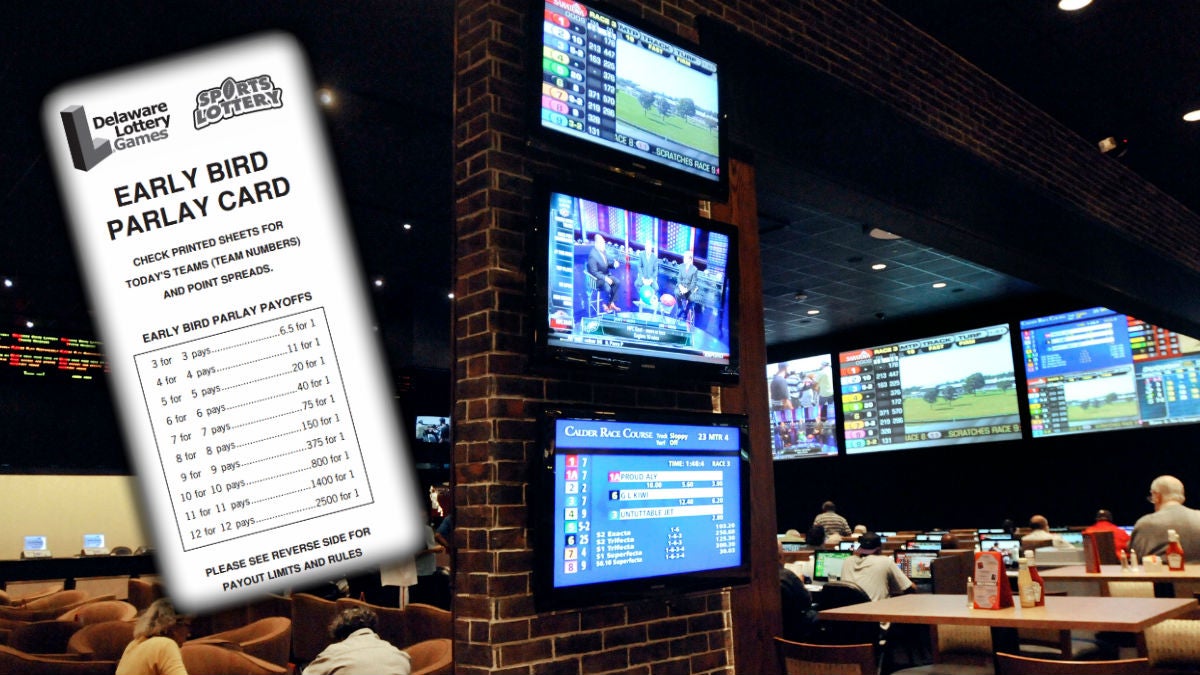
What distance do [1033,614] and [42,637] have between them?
198 inches

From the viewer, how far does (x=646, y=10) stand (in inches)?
133

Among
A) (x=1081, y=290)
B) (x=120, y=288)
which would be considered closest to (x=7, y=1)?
(x=120, y=288)

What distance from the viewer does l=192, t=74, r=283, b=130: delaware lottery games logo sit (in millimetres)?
2582

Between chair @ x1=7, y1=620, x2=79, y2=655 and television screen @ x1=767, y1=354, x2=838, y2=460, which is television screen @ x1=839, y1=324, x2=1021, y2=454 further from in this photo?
chair @ x1=7, y1=620, x2=79, y2=655

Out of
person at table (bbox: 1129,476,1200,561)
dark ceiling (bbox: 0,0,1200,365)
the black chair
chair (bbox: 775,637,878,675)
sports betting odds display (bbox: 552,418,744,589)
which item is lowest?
the black chair

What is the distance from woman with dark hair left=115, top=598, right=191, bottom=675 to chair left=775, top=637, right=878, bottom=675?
7.73 ft

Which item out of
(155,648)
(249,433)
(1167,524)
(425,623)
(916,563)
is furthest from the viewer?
(916,563)

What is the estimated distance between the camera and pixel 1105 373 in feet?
34.7

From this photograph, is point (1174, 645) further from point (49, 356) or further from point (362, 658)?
point (49, 356)

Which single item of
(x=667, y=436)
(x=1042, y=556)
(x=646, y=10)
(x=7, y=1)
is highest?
(x=7, y=1)

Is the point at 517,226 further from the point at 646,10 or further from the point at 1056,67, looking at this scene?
the point at 1056,67

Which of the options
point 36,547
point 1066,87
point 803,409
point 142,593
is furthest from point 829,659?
point 803,409

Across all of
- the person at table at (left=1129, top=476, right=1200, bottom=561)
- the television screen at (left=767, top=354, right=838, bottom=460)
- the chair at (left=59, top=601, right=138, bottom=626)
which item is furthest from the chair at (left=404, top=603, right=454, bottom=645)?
the television screen at (left=767, top=354, right=838, bottom=460)

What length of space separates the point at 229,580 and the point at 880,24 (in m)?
4.40
